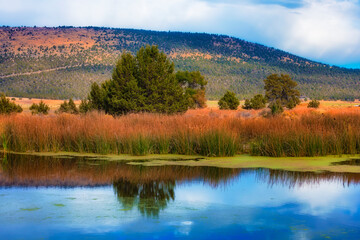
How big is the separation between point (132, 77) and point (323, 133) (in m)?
13.7

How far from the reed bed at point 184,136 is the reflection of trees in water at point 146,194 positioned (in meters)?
3.47

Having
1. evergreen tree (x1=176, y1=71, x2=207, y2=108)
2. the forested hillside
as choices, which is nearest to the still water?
evergreen tree (x1=176, y1=71, x2=207, y2=108)

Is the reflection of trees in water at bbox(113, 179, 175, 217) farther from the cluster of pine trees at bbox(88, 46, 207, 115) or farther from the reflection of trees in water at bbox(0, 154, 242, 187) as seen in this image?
the cluster of pine trees at bbox(88, 46, 207, 115)

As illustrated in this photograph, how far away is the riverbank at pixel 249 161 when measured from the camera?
395 inches

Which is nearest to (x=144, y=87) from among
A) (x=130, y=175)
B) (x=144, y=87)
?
(x=144, y=87)

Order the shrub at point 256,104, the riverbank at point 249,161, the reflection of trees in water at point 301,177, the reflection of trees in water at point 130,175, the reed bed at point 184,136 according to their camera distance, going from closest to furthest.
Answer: the reflection of trees in water at point 301,177
the reflection of trees in water at point 130,175
the riverbank at point 249,161
the reed bed at point 184,136
the shrub at point 256,104

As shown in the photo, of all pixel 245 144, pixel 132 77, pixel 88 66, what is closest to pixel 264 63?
pixel 88 66

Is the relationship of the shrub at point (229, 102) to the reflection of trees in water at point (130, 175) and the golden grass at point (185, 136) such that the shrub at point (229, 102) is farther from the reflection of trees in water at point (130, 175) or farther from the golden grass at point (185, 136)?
the reflection of trees in water at point (130, 175)

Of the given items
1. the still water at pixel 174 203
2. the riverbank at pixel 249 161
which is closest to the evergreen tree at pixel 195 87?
the riverbank at pixel 249 161

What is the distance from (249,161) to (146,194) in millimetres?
3952

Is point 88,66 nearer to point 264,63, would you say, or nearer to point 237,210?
point 264,63

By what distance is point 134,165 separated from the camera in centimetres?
1060

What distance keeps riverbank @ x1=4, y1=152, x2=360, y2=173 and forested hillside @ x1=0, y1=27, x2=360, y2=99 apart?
2362 inches

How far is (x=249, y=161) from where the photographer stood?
36.1 feet
